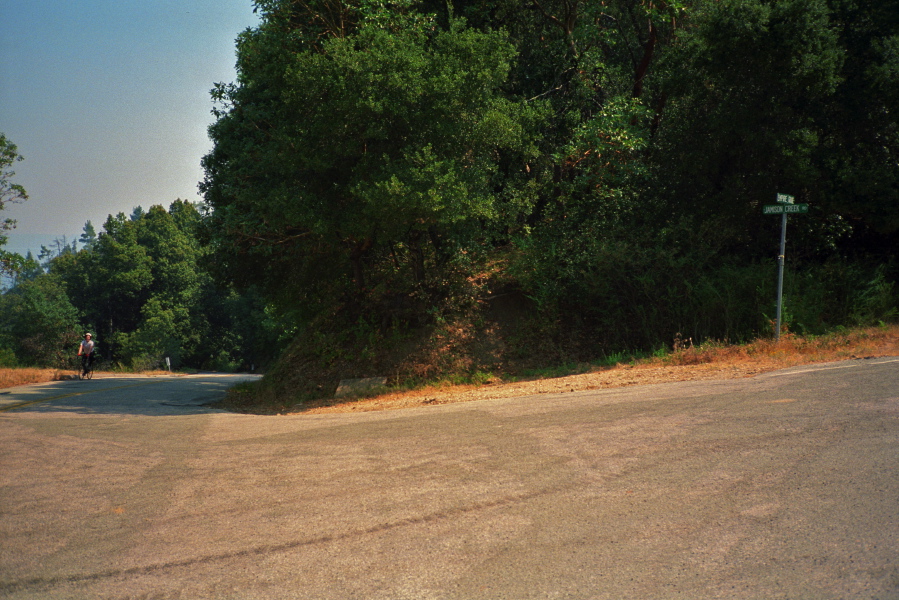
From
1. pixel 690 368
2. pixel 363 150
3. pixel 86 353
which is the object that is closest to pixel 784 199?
pixel 690 368

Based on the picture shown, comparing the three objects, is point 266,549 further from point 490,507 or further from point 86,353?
point 86,353

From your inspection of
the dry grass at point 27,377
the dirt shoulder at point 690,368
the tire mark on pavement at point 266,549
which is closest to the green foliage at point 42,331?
the dry grass at point 27,377

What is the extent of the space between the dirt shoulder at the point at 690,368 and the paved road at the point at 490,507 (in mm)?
2754

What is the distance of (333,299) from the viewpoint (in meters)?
19.9

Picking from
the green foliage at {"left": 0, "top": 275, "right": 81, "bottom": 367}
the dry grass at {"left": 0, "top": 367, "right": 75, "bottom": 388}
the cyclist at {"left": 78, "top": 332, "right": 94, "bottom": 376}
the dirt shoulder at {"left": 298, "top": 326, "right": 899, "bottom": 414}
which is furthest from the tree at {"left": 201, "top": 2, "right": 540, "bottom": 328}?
the green foliage at {"left": 0, "top": 275, "right": 81, "bottom": 367}

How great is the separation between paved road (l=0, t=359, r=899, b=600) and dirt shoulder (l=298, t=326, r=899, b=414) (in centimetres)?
275

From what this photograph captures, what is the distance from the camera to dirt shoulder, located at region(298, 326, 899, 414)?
11.9 m

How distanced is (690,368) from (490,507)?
823cm

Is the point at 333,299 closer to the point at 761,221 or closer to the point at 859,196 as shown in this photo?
the point at 761,221

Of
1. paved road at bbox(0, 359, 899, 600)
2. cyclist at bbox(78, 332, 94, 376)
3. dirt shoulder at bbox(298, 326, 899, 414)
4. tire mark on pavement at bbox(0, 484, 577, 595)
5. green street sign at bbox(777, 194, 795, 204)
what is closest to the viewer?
paved road at bbox(0, 359, 899, 600)

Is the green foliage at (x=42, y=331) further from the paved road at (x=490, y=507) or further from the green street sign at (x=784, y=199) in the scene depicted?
the green street sign at (x=784, y=199)

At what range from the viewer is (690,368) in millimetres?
12547

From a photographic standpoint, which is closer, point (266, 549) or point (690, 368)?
point (266, 549)

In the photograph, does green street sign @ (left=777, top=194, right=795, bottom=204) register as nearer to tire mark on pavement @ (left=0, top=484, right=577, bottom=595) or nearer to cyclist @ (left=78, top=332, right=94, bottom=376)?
tire mark on pavement @ (left=0, top=484, right=577, bottom=595)
